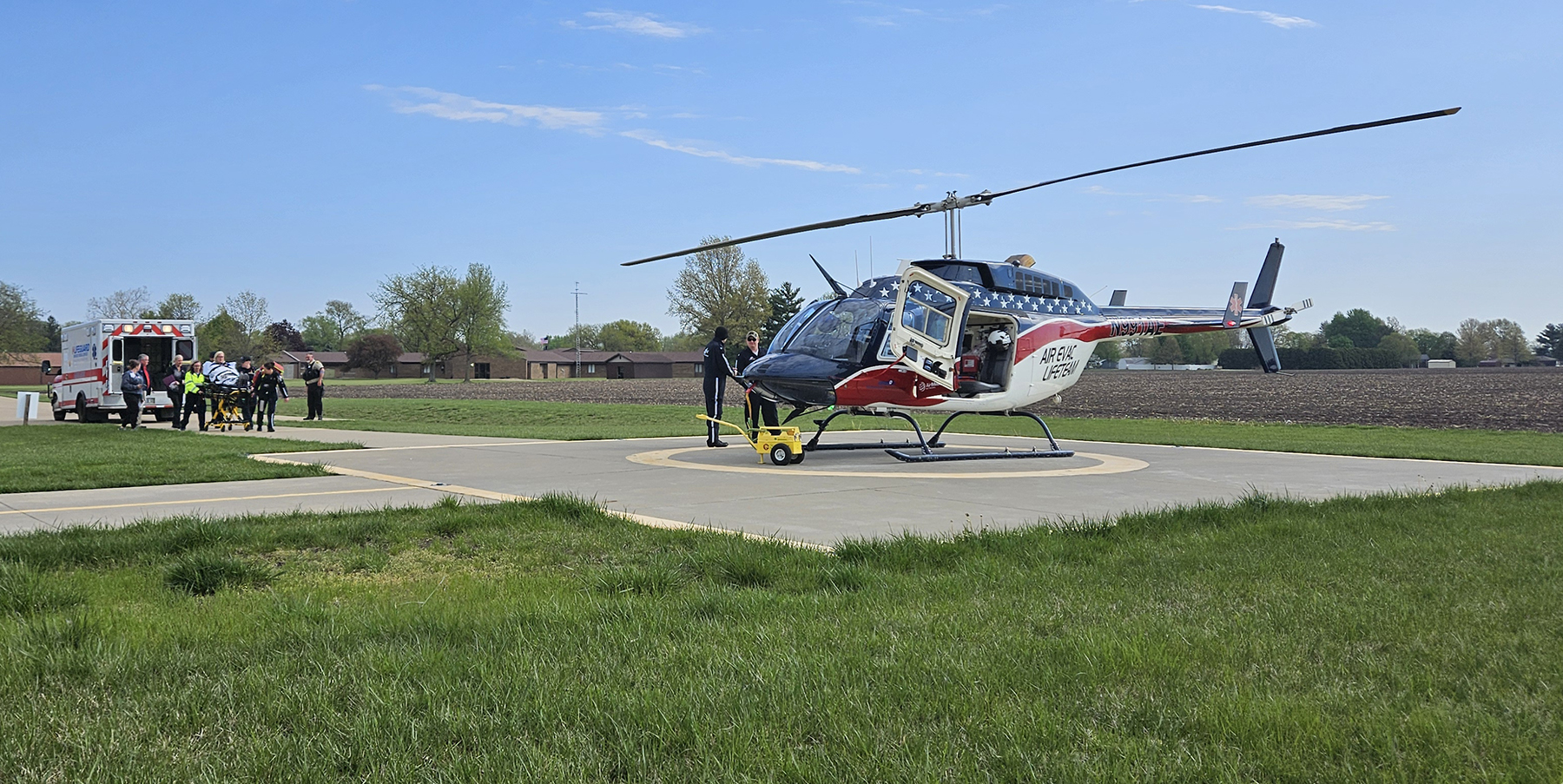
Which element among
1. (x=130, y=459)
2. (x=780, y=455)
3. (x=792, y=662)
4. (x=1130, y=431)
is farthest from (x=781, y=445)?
(x=1130, y=431)

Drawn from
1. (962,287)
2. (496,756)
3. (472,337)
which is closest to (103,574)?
(496,756)

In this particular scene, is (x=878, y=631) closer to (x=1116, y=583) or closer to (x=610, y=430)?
(x=1116, y=583)

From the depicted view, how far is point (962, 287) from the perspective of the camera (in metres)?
13.7

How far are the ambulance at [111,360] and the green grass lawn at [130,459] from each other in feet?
18.2

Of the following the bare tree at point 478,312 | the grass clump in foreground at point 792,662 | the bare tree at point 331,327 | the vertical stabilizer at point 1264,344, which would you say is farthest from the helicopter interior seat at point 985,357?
the bare tree at point 331,327

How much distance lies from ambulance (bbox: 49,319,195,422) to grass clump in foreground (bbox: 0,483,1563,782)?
852 inches

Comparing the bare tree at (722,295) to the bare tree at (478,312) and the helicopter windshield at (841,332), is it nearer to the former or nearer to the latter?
the bare tree at (478,312)

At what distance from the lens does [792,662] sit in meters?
3.76

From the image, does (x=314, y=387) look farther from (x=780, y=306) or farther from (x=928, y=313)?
(x=780, y=306)

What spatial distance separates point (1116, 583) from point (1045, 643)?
1450mm

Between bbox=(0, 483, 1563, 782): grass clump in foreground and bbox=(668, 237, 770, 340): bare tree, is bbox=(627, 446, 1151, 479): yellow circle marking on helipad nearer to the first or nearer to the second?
bbox=(0, 483, 1563, 782): grass clump in foreground

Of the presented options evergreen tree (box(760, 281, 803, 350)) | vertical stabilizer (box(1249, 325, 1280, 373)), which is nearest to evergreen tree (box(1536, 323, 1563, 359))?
evergreen tree (box(760, 281, 803, 350))

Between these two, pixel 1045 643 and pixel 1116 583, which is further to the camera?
pixel 1116 583

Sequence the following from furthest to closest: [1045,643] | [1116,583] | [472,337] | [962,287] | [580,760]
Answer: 1. [472,337]
2. [962,287]
3. [1116,583]
4. [1045,643]
5. [580,760]
